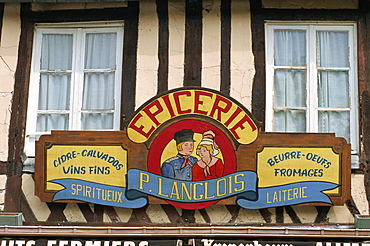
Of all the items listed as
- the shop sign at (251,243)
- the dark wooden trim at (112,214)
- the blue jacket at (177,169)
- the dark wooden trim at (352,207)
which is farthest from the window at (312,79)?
the dark wooden trim at (112,214)

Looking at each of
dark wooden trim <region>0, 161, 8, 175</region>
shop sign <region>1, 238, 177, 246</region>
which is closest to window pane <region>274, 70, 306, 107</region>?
shop sign <region>1, 238, 177, 246</region>

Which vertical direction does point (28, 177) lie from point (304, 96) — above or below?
below

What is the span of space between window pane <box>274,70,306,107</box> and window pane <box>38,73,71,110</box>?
2445mm

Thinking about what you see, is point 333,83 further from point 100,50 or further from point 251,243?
point 100,50

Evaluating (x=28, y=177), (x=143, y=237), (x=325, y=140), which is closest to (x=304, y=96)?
(x=325, y=140)

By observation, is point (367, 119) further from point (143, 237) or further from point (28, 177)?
point (28, 177)

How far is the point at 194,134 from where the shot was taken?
8.81m

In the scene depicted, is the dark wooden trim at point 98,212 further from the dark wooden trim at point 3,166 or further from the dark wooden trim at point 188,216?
the dark wooden trim at point 3,166

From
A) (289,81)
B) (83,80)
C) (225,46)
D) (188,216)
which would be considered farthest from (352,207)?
(83,80)

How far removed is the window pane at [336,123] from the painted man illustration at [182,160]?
1522 mm

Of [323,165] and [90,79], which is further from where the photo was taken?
[90,79]

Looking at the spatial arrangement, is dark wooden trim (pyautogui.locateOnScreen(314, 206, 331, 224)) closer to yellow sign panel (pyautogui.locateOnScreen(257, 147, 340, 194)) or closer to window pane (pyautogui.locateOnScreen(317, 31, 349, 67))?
yellow sign panel (pyautogui.locateOnScreen(257, 147, 340, 194))

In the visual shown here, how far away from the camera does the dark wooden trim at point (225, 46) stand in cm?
906

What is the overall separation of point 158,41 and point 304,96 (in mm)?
1805
